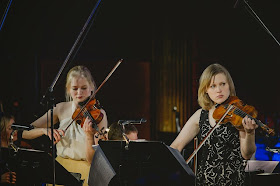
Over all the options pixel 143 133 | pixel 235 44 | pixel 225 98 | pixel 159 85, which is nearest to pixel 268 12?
pixel 235 44

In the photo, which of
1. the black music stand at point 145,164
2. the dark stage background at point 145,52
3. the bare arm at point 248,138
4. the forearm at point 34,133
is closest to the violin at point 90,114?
the forearm at point 34,133

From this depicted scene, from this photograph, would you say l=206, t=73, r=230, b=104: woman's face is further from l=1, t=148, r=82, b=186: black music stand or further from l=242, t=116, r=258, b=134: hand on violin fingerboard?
l=1, t=148, r=82, b=186: black music stand

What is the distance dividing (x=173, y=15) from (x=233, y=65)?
1.18m

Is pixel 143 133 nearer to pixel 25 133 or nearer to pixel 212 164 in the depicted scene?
pixel 25 133

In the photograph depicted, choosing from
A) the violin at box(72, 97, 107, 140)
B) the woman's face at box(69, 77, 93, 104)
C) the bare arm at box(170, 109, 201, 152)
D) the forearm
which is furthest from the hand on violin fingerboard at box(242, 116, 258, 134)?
the forearm

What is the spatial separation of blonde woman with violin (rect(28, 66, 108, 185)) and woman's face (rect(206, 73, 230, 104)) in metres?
0.94

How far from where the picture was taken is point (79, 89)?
12.2 ft

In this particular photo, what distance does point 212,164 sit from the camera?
10.1 ft

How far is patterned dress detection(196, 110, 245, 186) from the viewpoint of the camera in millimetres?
3049

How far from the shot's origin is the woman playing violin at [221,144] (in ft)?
9.95

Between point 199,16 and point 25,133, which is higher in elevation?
point 199,16

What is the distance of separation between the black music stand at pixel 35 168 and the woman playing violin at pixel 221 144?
0.90m

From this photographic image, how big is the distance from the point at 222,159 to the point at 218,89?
50cm

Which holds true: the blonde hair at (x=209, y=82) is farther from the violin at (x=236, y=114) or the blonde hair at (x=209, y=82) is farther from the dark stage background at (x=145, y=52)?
the dark stage background at (x=145, y=52)
